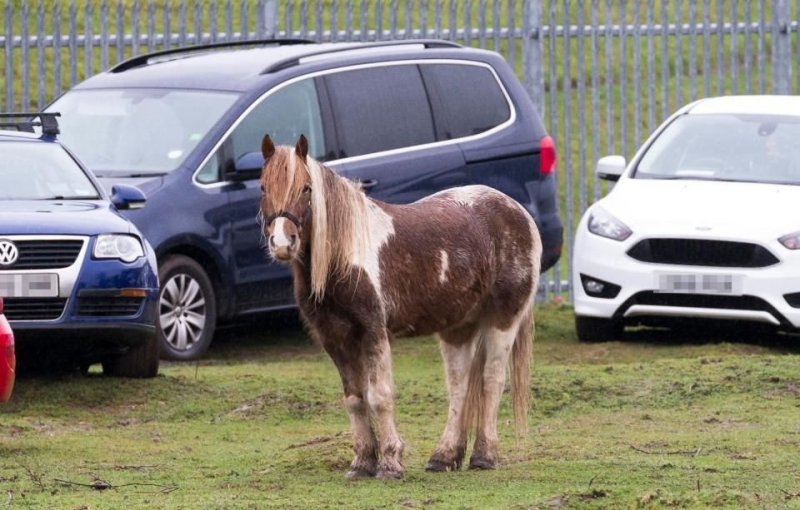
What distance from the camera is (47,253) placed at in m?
10.7

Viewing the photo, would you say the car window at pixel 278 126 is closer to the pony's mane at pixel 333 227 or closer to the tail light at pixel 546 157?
the tail light at pixel 546 157

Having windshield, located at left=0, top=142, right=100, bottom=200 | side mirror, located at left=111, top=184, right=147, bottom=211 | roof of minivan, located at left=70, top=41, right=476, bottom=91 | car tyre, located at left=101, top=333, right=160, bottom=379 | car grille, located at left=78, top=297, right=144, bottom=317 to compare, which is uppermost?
roof of minivan, located at left=70, top=41, right=476, bottom=91

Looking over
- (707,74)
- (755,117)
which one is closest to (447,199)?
(755,117)

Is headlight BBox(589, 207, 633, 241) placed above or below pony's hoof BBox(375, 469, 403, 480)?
below

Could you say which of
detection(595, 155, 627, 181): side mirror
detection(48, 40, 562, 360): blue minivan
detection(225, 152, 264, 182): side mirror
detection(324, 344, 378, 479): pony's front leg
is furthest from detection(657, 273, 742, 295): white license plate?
detection(324, 344, 378, 479): pony's front leg

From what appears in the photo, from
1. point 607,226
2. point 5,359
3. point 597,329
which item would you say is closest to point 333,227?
point 5,359

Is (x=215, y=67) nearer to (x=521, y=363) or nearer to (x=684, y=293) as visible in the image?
(x=684, y=293)

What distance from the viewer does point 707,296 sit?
12.9m

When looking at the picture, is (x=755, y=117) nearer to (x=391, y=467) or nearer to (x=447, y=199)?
(x=447, y=199)

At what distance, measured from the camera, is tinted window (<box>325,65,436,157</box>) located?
1391 cm

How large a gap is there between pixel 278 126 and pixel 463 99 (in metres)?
1.76

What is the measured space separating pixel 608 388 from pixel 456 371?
2693mm

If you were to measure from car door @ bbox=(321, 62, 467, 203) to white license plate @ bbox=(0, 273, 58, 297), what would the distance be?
11.2 ft

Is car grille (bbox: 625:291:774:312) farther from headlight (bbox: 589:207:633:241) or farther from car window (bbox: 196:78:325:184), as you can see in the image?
car window (bbox: 196:78:325:184)
